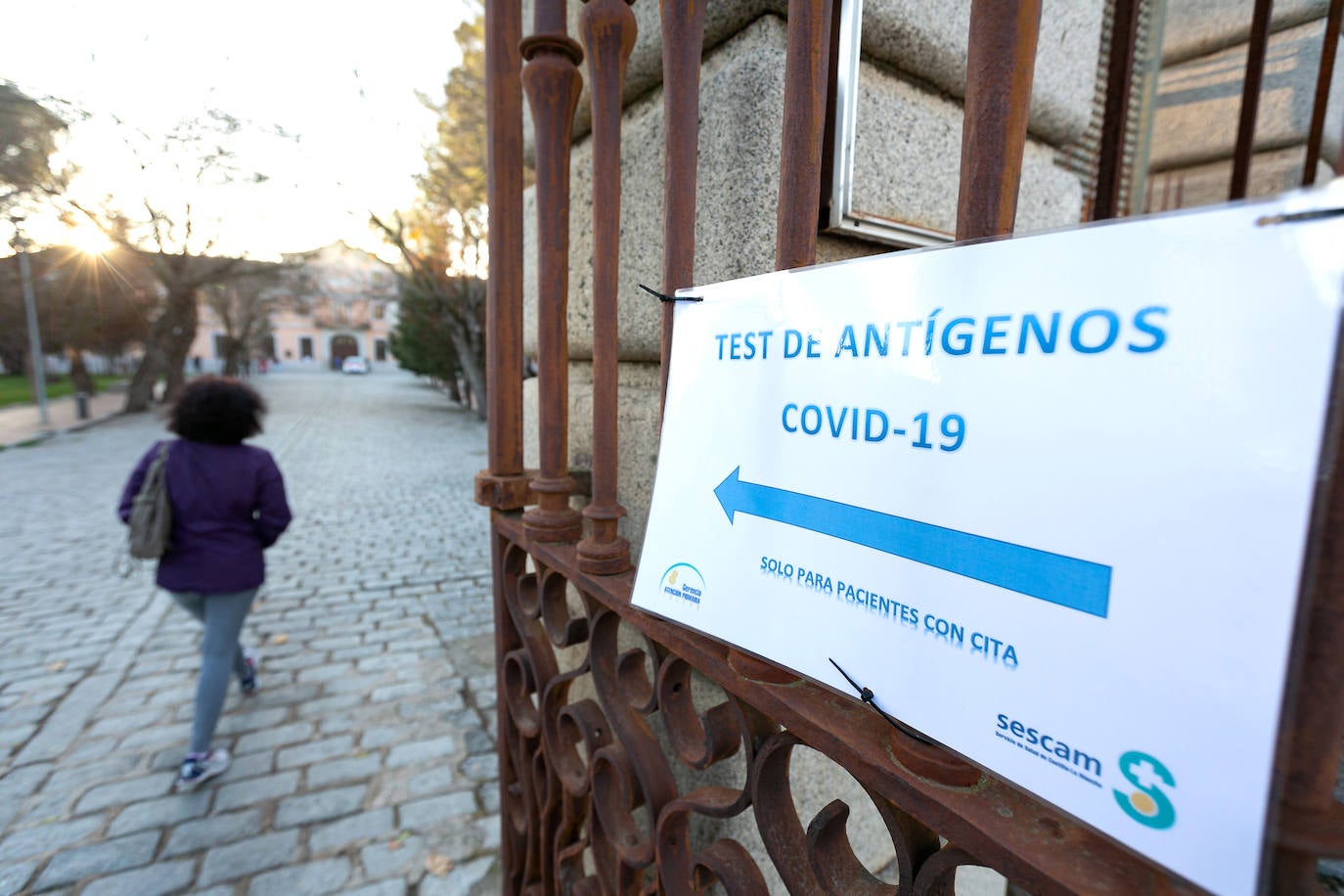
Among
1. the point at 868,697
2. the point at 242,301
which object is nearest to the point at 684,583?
the point at 868,697

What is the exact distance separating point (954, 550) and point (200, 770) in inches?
148

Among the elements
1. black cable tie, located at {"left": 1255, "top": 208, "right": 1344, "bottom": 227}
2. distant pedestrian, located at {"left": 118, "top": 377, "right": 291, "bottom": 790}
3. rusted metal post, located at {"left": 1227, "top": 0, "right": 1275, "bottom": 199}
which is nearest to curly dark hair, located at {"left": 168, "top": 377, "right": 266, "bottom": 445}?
distant pedestrian, located at {"left": 118, "top": 377, "right": 291, "bottom": 790}

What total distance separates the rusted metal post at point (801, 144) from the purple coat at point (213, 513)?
11.1 feet

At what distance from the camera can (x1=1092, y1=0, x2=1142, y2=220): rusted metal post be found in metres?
1.46

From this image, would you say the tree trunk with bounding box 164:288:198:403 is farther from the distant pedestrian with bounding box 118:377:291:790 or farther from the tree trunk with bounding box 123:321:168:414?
the distant pedestrian with bounding box 118:377:291:790

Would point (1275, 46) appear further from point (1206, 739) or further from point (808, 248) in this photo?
point (1206, 739)

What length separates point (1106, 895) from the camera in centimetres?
53

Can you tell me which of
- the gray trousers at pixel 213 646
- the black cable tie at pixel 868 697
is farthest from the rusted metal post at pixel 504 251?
the gray trousers at pixel 213 646

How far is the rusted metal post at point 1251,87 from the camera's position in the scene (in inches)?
50.9

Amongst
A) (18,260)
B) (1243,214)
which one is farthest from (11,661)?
(18,260)

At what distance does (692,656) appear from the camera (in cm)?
100

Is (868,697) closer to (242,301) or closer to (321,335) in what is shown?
(242,301)

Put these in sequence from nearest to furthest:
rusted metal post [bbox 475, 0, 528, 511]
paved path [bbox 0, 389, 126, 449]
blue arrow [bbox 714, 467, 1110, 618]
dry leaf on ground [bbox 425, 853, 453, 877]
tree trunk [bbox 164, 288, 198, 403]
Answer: blue arrow [bbox 714, 467, 1110, 618]
rusted metal post [bbox 475, 0, 528, 511]
dry leaf on ground [bbox 425, 853, 453, 877]
paved path [bbox 0, 389, 126, 449]
tree trunk [bbox 164, 288, 198, 403]

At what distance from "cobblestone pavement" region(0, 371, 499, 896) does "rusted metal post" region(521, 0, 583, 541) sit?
197 centimetres
